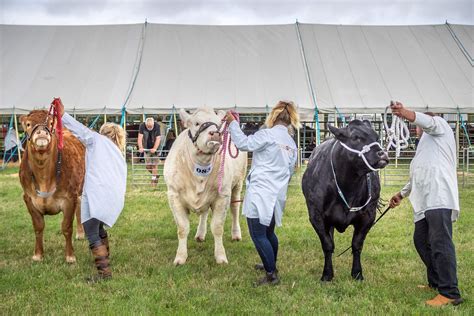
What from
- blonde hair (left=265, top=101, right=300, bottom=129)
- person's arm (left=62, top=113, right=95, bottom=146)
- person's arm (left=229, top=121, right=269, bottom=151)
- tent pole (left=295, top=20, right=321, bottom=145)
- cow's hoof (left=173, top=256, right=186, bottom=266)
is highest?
tent pole (left=295, top=20, right=321, bottom=145)

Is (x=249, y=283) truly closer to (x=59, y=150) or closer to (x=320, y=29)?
(x=59, y=150)

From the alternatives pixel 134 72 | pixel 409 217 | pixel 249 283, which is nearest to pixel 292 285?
pixel 249 283

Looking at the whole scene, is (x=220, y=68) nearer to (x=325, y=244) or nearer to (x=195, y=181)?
(x=195, y=181)

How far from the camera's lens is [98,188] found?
461 centimetres

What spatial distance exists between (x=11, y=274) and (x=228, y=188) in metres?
2.48

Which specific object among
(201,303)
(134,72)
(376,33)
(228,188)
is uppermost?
(376,33)

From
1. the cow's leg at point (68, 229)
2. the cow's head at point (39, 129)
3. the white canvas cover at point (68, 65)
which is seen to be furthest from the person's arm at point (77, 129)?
the white canvas cover at point (68, 65)

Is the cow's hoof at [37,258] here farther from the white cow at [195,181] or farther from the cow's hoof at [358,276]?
the cow's hoof at [358,276]

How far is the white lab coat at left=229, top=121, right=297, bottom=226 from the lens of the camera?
4.37m

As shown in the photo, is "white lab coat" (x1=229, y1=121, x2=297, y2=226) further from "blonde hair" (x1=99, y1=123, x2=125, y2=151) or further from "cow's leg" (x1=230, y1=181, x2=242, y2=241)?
Answer: "cow's leg" (x1=230, y1=181, x2=242, y2=241)

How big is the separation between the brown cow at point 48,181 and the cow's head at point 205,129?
1.46 m

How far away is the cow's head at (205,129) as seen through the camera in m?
4.95

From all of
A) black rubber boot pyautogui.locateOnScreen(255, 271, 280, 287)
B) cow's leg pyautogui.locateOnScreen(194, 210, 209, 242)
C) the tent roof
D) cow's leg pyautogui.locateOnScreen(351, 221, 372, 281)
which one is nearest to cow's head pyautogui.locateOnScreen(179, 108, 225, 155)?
black rubber boot pyautogui.locateOnScreen(255, 271, 280, 287)

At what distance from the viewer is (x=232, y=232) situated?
661cm
